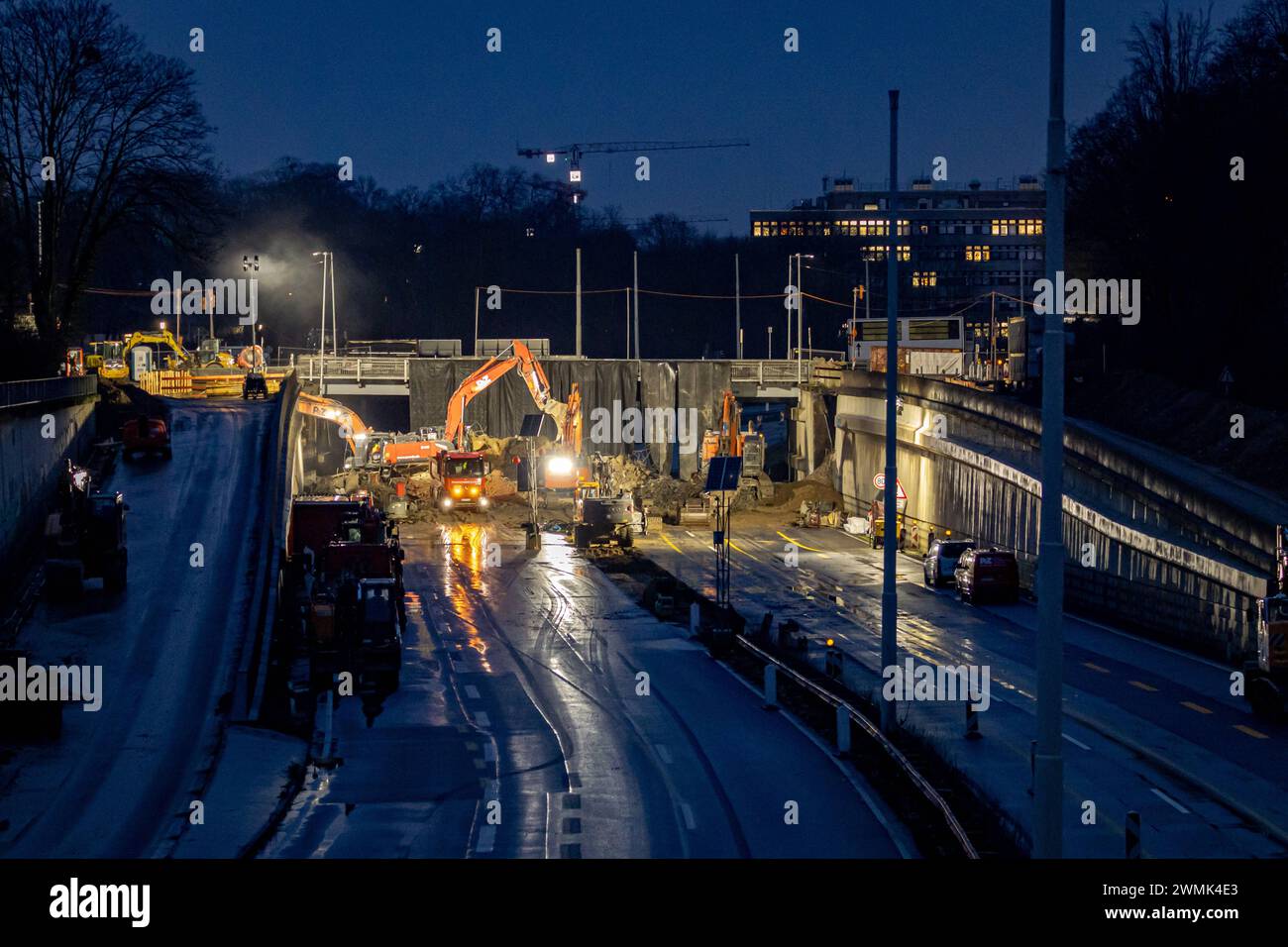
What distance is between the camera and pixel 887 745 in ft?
69.3

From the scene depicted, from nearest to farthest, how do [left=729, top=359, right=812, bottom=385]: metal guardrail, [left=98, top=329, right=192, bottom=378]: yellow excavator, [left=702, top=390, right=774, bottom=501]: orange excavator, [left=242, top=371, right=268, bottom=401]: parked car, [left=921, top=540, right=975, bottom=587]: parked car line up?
[left=921, top=540, right=975, bottom=587]: parked car < [left=702, top=390, right=774, bottom=501]: orange excavator < [left=242, top=371, right=268, bottom=401]: parked car < [left=98, top=329, right=192, bottom=378]: yellow excavator < [left=729, top=359, right=812, bottom=385]: metal guardrail

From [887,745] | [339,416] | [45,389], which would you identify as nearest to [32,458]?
[45,389]

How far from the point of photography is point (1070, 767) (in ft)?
69.4

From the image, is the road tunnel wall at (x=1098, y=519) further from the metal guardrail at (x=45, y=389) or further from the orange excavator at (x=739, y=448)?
the metal guardrail at (x=45, y=389)

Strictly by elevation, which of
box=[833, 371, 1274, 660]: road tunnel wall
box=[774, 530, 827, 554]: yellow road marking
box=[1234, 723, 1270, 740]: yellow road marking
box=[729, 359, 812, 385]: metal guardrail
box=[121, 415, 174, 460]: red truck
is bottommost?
box=[774, 530, 827, 554]: yellow road marking

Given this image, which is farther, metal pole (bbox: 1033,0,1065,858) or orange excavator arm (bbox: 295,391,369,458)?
orange excavator arm (bbox: 295,391,369,458)

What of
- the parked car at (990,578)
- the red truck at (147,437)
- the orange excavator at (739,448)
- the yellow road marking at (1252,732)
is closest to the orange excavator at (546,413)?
the orange excavator at (739,448)

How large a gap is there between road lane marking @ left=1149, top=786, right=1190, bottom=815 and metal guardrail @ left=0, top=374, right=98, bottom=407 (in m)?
29.9

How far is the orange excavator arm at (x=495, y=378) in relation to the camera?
61.0 meters

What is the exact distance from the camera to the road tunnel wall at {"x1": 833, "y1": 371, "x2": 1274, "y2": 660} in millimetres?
30859

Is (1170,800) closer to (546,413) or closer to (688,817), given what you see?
(688,817)

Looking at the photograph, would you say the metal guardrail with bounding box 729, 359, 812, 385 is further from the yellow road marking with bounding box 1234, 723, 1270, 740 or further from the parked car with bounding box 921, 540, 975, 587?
the yellow road marking with bounding box 1234, 723, 1270, 740

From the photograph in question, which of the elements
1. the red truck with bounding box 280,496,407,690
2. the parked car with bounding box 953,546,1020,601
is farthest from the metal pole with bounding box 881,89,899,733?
the parked car with bounding box 953,546,1020,601
